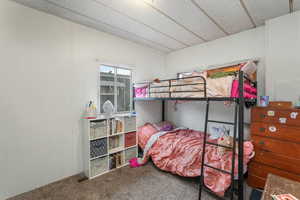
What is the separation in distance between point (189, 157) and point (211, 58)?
2226mm

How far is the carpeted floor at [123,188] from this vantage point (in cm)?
183

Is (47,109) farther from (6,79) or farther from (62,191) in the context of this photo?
(62,191)

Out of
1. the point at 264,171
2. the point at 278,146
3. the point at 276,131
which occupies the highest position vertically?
the point at 276,131

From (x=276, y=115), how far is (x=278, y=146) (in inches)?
16.5

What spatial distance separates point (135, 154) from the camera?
2.91 metres

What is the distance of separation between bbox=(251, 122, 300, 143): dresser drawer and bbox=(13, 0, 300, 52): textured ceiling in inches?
66.4

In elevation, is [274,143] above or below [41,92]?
below

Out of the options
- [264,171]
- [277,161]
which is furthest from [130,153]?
[277,161]

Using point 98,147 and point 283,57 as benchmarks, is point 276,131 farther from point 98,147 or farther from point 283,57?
point 98,147

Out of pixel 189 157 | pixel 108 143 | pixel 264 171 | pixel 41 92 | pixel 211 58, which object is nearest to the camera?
pixel 264 171

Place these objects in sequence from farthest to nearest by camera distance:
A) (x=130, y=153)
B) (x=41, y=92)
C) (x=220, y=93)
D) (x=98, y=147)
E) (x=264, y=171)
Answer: (x=130, y=153) → (x=98, y=147) → (x=41, y=92) → (x=264, y=171) → (x=220, y=93)

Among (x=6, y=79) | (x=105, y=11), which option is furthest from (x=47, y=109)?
(x=105, y=11)

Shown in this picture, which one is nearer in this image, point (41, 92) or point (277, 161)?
point (277, 161)

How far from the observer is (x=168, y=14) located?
2.11 m
